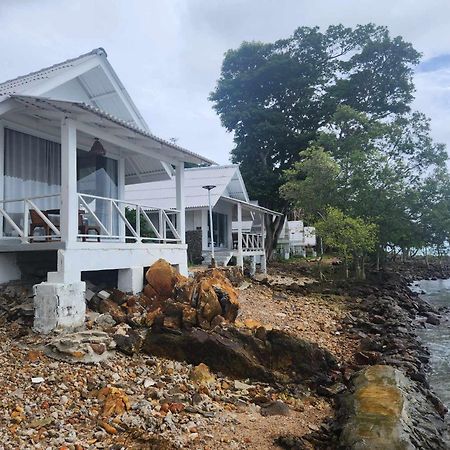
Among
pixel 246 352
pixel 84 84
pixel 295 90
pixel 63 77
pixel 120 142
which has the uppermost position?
pixel 295 90

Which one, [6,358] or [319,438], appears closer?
[319,438]

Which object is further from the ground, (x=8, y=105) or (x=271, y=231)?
(x=8, y=105)

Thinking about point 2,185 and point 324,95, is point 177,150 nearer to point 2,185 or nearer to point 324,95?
point 2,185

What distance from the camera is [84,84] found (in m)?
11.4

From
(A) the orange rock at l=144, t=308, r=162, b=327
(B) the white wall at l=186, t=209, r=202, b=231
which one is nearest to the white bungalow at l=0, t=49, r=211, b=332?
(A) the orange rock at l=144, t=308, r=162, b=327

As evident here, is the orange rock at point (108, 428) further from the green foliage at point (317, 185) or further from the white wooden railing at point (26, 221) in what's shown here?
the green foliage at point (317, 185)

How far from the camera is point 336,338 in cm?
1169

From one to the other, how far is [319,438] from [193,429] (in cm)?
175

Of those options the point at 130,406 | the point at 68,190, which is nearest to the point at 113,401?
the point at 130,406

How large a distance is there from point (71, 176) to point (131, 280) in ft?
8.83

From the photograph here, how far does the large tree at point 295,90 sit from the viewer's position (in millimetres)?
31750

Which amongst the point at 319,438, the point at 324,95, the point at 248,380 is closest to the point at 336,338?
the point at 248,380

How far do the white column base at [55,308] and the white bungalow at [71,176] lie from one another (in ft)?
0.06

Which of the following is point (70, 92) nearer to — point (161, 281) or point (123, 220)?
point (123, 220)
